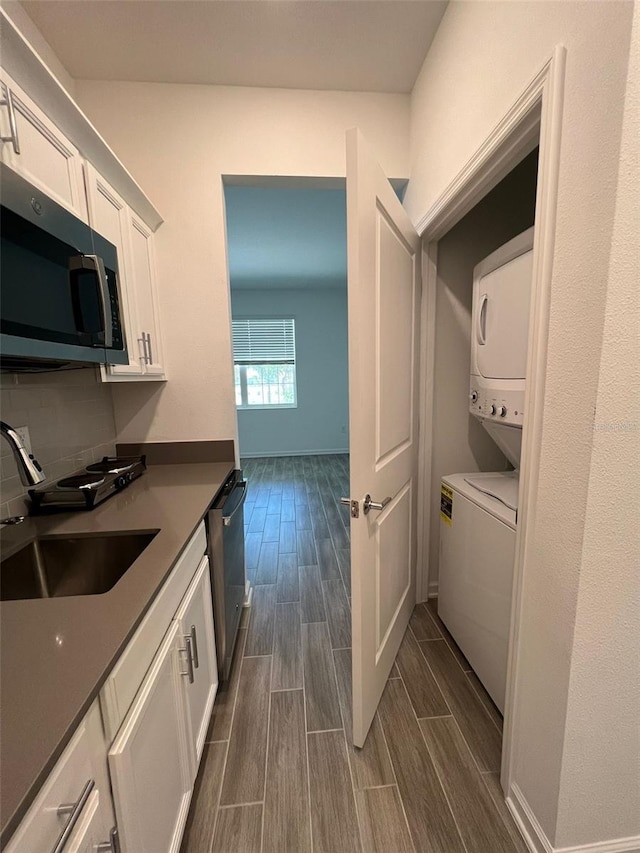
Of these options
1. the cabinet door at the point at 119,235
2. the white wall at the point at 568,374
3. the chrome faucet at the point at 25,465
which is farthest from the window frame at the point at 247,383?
the chrome faucet at the point at 25,465

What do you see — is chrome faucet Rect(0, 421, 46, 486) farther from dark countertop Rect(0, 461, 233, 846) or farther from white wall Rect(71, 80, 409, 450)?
white wall Rect(71, 80, 409, 450)

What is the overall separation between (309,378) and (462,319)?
13.1ft

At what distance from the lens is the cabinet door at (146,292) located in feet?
5.35

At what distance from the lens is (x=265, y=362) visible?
5.76m

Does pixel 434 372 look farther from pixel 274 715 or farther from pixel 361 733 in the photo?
pixel 274 715

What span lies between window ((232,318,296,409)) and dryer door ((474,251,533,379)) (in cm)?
437

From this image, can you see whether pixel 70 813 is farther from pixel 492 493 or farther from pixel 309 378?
pixel 309 378

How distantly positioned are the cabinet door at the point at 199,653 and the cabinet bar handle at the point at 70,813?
45 cm

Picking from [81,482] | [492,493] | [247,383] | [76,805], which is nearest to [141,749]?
[76,805]

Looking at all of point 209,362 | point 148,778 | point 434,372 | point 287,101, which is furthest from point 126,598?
point 287,101

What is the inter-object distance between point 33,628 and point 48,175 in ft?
3.95

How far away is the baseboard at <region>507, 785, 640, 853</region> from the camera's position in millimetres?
974

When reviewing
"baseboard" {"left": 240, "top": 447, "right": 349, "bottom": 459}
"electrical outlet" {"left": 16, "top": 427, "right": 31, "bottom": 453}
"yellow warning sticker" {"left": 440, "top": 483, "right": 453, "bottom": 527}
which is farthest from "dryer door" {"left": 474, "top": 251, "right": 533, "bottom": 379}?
"baseboard" {"left": 240, "top": 447, "right": 349, "bottom": 459}

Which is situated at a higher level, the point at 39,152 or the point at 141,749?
the point at 39,152
